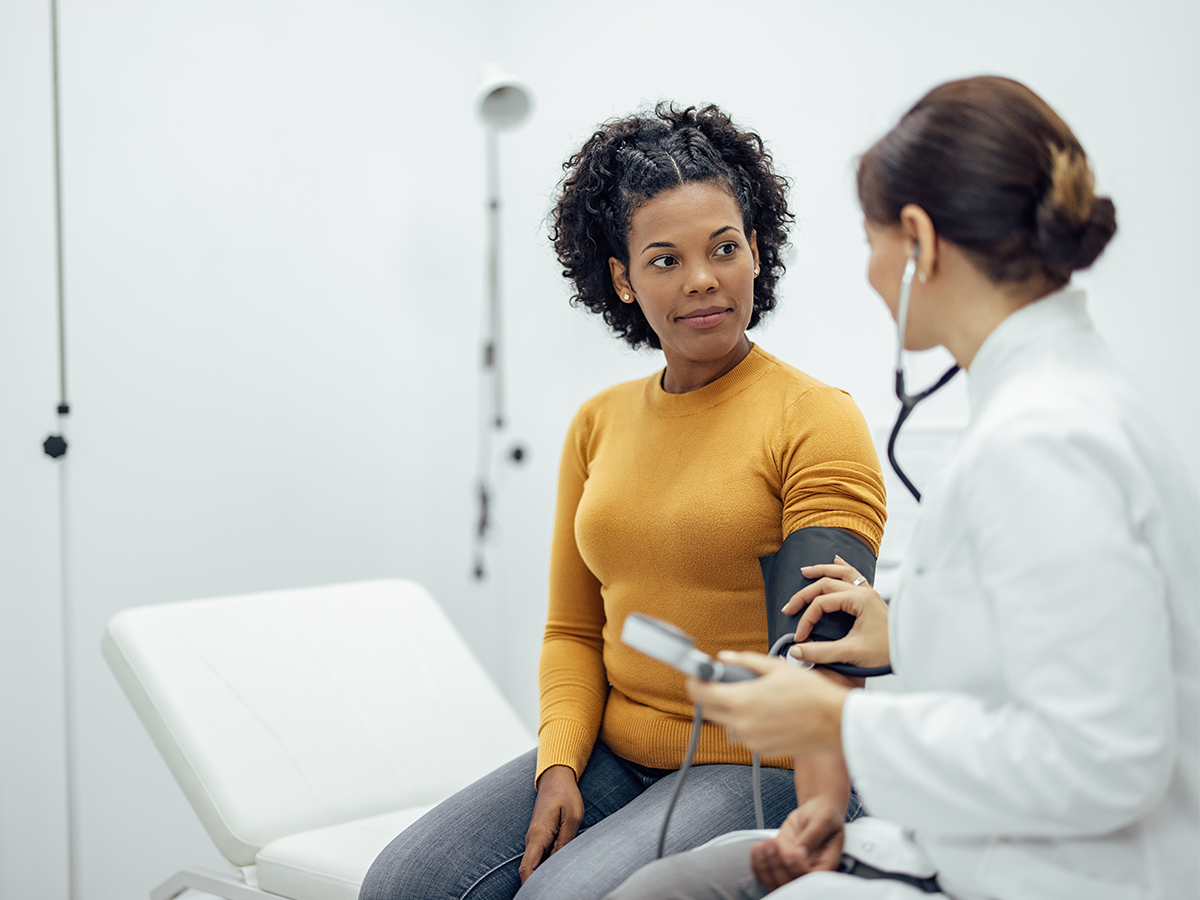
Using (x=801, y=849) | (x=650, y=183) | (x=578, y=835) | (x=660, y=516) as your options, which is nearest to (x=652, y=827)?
(x=578, y=835)

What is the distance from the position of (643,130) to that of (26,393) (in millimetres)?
1307

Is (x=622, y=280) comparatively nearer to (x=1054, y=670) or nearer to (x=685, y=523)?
(x=685, y=523)

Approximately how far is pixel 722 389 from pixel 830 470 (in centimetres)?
19

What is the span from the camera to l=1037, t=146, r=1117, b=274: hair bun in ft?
2.14

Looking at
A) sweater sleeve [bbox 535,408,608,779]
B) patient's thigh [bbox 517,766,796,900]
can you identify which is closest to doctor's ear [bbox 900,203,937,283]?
patient's thigh [bbox 517,766,796,900]

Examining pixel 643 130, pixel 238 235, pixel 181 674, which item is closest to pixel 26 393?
pixel 238 235

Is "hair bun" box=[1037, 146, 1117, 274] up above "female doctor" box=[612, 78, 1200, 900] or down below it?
above

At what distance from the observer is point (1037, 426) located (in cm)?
60

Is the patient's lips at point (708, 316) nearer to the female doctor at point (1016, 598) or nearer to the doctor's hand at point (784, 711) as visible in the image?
the female doctor at point (1016, 598)

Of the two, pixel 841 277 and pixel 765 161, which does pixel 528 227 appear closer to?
pixel 841 277

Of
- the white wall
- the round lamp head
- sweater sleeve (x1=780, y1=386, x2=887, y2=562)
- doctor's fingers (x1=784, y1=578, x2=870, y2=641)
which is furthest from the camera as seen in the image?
the round lamp head

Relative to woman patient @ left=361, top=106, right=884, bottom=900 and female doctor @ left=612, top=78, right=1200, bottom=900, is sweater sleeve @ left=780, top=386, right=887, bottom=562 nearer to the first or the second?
woman patient @ left=361, top=106, right=884, bottom=900

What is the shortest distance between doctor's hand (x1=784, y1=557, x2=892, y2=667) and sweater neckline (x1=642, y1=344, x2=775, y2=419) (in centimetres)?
29

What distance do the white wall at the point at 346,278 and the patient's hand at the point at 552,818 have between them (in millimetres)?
1097
